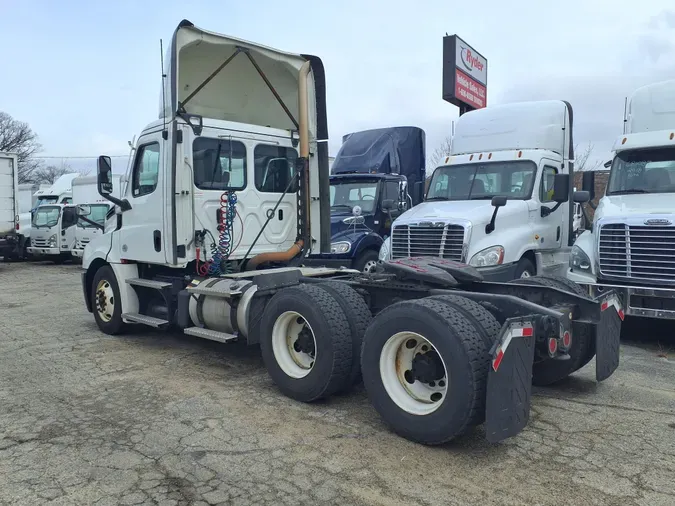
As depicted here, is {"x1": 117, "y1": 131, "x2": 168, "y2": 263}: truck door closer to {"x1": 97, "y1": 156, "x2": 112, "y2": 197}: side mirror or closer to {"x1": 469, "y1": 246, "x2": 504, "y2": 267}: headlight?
{"x1": 97, "y1": 156, "x2": 112, "y2": 197}: side mirror

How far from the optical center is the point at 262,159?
7.44 m

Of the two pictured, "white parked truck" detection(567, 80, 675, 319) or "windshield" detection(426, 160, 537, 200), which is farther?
"windshield" detection(426, 160, 537, 200)

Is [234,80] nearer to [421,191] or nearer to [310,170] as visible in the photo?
[310,170]

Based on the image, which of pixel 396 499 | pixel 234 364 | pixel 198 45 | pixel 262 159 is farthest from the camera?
pixel 262 159

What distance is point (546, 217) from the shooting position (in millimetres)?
9320

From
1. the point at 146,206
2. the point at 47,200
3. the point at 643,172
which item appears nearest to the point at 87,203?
the point at 47,200

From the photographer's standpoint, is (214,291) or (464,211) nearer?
(214,291)

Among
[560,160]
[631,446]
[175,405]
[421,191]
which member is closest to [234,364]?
[175,405]

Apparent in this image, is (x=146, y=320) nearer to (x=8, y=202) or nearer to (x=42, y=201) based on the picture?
(x=8, y=202)

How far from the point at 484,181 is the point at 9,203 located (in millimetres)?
15820

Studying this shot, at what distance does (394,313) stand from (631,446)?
6.17 ft

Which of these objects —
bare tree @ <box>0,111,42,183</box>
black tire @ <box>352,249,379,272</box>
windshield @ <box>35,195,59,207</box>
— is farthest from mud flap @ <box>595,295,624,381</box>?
bare tree @ <box>0,111,42,183</box>

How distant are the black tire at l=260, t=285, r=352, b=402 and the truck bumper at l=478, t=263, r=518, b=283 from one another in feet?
11.7

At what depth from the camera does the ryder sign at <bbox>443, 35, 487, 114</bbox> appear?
58.3ft
